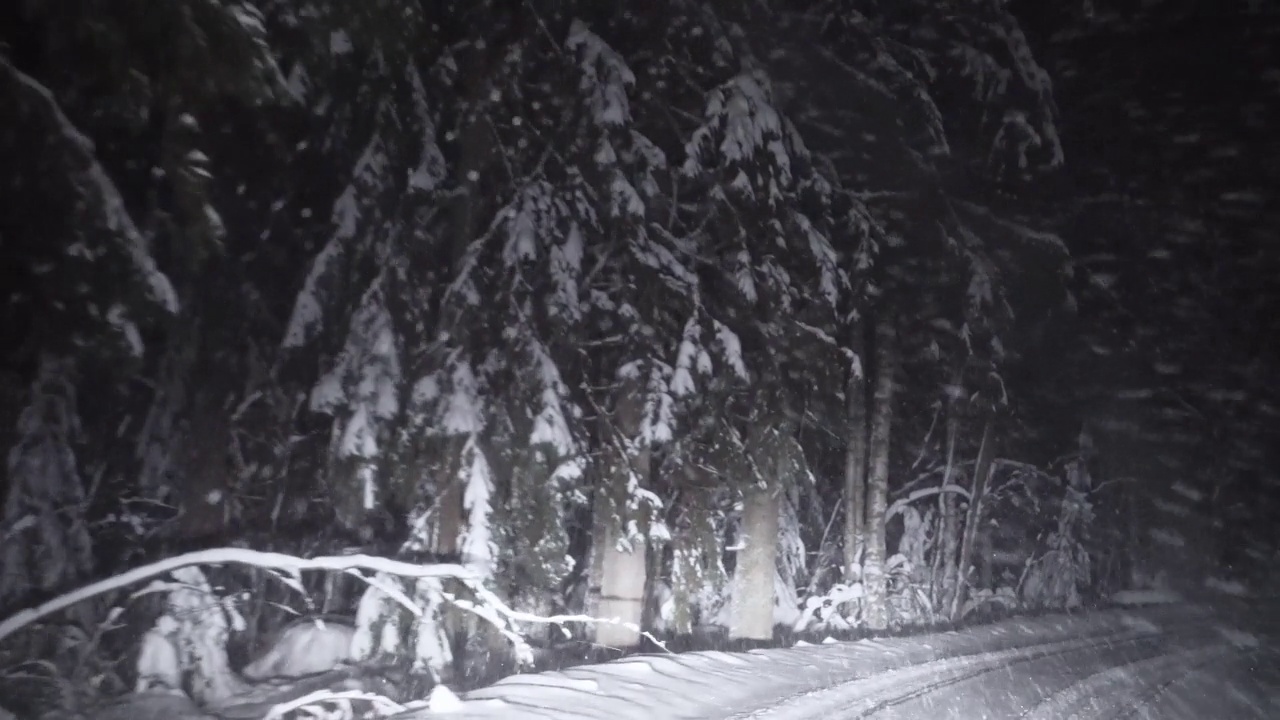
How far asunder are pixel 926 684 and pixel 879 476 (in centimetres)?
926

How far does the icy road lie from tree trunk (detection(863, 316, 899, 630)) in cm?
196

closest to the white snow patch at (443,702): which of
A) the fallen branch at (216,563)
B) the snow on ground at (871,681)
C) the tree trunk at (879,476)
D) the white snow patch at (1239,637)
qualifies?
the snow on ground at (871,681)

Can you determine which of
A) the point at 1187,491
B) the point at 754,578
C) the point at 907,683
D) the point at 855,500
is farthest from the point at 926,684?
the point at 1187,491

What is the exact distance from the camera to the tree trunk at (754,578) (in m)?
16.9

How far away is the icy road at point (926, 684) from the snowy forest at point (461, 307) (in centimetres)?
79

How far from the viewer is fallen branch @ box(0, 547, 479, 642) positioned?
6809 millimetres

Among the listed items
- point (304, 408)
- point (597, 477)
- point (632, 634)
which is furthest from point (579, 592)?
point (304, 408)

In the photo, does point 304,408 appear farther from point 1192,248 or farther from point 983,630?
point 1192,248

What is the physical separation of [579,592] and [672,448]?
4025 mm

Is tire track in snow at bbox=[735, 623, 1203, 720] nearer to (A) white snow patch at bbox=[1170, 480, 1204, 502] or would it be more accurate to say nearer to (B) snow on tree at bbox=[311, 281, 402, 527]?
(B) snow on tree at bbox=[311, 281, 402, 527]

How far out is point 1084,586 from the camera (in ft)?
107

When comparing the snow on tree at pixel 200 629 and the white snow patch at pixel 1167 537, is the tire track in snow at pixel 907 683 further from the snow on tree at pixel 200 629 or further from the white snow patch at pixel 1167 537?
the white snow patch at pixel 1167 537

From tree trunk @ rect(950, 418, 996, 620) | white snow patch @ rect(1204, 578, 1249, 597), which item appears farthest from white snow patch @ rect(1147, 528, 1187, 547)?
tree trunk @ rect(950, 418, 996, 620)

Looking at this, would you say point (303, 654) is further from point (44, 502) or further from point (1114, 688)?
point (1114, 688)
